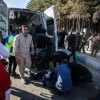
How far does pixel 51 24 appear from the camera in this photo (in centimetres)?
567

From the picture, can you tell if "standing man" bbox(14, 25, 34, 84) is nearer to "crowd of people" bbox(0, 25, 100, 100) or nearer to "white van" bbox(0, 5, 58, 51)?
"crowd of people" bbox(0, 25, 100, 100)

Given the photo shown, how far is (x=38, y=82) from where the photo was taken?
12.5 feet

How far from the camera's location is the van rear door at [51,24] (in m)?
4.88

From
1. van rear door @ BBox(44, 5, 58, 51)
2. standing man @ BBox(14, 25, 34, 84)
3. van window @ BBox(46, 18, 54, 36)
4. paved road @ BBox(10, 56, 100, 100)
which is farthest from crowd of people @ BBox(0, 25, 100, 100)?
van window @ BBox(46, 18, 54, 36)

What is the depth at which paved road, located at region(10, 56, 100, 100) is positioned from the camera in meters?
2.96

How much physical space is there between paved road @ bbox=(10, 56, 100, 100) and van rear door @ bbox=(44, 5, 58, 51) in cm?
192

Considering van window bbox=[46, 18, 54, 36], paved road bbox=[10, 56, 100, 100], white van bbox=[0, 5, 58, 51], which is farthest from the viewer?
van window bbox=[46, 18, 54, 36]

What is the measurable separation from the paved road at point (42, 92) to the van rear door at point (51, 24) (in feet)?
6.31

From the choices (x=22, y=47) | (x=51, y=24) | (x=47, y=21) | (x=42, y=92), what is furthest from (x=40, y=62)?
(x=47, y=21)

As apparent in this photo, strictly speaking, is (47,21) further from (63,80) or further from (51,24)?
(63,80)

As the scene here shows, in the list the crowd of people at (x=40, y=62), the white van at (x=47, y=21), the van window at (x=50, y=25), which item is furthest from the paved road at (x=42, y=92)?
the van window at (x=50, y=25)

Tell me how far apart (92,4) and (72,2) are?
2.62m

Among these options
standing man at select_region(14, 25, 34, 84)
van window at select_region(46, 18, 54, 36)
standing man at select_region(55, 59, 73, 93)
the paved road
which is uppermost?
van window at select_region(46, 18, 54, 36)

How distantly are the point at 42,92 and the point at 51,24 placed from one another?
3357 millimetres
